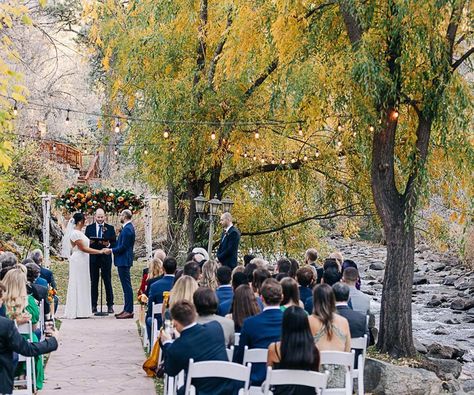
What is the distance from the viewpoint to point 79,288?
1450 cm

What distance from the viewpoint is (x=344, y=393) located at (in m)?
7.08

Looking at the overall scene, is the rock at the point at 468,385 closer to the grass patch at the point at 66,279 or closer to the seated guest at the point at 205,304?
the grass patch at the point at 66,279

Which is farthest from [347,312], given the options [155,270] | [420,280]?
[420,280]

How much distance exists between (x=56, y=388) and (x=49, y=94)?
24443 millimetres

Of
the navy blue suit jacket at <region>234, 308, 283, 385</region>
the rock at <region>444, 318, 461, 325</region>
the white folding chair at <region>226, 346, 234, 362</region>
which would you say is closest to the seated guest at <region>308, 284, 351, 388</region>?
the navy blue suit jacket at <region>234, 308, 283, 385</region>

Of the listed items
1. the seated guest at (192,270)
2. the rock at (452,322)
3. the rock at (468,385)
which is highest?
the seated guest at (192,270)

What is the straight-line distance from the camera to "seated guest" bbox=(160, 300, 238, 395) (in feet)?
20.2

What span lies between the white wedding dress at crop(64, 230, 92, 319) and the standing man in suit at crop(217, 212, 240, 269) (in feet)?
9.03

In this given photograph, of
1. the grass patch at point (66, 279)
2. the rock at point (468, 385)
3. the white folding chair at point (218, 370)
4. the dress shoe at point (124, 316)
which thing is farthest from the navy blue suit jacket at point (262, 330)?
the grass patch at point (66, 279)

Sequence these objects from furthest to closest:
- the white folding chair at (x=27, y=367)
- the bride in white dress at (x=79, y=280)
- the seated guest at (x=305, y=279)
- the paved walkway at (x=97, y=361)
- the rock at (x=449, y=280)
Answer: the rock at (x=449, y=280) < the bride in white dress at (x=79, y=280) < the seated guest at (x=305, y=279) < the paved walkway at (x=97, y=361) < the white folding chair at (x=27, y=367)

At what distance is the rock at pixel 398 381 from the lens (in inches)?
403

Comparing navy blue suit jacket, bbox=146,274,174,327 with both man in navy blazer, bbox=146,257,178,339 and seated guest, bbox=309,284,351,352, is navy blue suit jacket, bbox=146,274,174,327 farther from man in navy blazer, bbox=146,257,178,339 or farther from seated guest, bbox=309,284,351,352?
seated guest, bbox=309,284,351,352

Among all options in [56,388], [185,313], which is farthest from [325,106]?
[185,313]

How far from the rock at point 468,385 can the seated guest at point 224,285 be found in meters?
6.36
